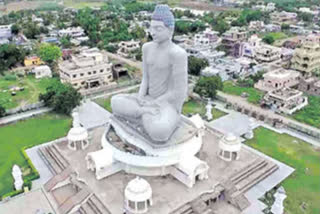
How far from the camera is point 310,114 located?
2823cm

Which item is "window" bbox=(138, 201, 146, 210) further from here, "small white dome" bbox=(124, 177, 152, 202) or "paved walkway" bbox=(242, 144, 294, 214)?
"paved walkway" bbox=(242, 144, 294, 214)

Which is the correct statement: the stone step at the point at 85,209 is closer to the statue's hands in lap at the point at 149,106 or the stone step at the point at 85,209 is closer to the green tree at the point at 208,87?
the statue's hands in lap at the point at 149,106

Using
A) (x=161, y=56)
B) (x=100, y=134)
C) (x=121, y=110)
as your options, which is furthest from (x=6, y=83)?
(x=161, y=56)

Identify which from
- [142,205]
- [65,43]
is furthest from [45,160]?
[65,43]

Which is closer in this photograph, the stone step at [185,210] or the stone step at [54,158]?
the stone step at [185,210]

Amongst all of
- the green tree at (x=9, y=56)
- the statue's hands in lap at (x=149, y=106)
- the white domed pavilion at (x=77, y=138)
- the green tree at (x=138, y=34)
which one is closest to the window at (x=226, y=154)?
the statue's hands in lap at (x=149, y=106)

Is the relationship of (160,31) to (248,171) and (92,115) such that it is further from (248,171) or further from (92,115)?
(92,115)

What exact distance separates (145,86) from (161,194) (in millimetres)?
6732

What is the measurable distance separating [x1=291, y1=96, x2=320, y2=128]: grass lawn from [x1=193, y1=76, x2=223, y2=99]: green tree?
7.30m

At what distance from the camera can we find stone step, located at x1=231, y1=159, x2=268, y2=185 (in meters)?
18.6

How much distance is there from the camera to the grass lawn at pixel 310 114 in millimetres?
26825

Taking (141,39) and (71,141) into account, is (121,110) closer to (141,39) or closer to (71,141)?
(71,141)

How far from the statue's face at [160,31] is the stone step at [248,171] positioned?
9.02 meters

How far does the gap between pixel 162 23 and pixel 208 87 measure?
538 inches
